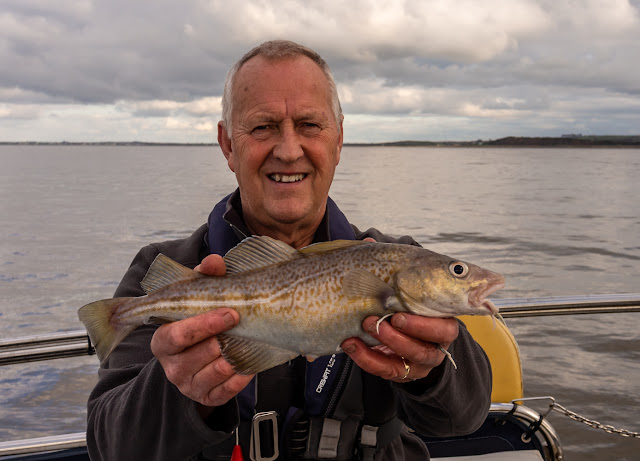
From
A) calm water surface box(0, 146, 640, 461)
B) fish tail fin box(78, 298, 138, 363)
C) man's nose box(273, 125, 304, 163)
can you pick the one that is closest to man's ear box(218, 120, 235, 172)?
man's nose box(273, 125, 304, 163)

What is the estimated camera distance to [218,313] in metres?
2.71

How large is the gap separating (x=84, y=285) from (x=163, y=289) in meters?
15.1

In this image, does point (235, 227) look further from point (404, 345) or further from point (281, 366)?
point (404, 345)

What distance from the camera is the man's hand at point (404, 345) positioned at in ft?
8.53

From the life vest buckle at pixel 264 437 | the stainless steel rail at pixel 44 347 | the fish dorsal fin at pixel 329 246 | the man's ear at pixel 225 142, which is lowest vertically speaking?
the life vest buckle at pixel 264 437

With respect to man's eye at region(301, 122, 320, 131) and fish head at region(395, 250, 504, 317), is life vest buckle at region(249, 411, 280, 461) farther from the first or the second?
man's eye at region(301, 122, 320, 131)

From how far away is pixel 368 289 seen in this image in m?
2.65

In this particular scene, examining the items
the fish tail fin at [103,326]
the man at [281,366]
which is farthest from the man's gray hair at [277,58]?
the fish tail fin at [103,326]

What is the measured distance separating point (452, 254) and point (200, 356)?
1862cm

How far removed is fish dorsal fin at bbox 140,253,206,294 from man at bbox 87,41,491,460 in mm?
116

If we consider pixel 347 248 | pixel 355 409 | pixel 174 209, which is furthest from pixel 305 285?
pixel 174 209

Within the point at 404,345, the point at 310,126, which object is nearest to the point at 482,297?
the point at 404,345

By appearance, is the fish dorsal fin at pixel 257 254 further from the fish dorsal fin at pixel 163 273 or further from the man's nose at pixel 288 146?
the man's nose at pixel 288 146

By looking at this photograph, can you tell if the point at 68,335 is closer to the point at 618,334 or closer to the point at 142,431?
the point at 142,431
